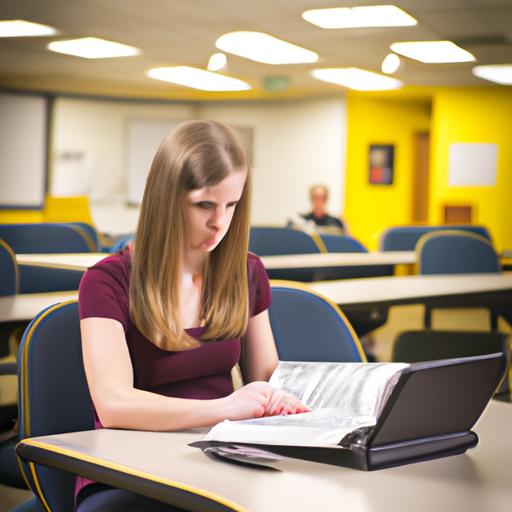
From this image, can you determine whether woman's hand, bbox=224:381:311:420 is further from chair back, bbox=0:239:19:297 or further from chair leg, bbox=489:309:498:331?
chair leg, bbox=489:309:498:331

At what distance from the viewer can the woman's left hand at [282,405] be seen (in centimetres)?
118

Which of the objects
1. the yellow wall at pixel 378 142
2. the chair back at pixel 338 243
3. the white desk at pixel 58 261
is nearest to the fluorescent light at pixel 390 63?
the yellow wall at pixel 378 142

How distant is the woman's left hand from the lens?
118 centimetres

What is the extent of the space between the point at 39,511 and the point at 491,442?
704mm

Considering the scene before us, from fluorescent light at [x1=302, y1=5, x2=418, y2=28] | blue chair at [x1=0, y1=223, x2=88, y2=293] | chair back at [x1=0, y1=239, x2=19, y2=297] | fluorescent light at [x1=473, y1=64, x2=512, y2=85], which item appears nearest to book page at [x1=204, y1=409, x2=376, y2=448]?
chair back at [x1=0, y1=239, x2=19, y2=297]

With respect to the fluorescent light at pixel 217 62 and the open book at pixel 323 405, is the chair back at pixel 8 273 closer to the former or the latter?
the open book at pixel 323 405

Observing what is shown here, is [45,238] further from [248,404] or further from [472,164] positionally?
[472,164]

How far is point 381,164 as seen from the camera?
12.2 meters

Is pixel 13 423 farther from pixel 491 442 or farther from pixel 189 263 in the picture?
pixel 491 442

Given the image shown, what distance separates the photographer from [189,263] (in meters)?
1.38

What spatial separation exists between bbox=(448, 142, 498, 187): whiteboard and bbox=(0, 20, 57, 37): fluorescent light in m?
5.00

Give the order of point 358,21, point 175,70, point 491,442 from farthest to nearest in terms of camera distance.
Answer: point 175,70 < point 358,21 < point 491,442

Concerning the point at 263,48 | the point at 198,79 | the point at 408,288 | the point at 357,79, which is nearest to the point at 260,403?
the point at 408,288

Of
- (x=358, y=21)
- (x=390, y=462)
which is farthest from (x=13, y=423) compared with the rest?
(x=358, y=21)
